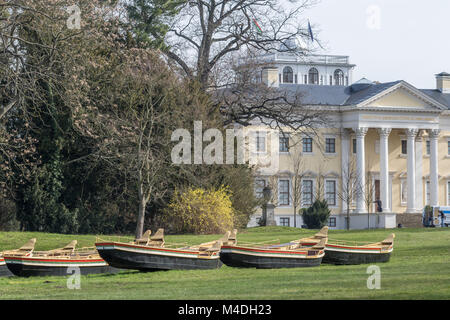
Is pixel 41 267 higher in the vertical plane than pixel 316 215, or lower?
lower

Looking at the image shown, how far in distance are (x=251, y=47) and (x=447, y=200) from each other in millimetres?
38979

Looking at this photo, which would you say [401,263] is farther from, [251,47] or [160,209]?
[251,47]

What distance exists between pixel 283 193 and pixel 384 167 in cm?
906

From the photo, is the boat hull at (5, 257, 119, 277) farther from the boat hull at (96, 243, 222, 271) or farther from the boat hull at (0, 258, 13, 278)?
the boat hull at (96, 243, 222, 271)

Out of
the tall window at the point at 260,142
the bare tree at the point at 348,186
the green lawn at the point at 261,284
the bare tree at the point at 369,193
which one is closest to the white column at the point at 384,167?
the bare tree at the point at 369,193

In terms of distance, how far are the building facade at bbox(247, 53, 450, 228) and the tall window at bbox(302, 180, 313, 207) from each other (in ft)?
0.29

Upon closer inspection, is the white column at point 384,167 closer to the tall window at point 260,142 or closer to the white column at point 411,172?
the white column at point 411,172

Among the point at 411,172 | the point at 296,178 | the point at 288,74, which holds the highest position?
the point at 288,74

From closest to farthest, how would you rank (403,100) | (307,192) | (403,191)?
(403,100), (307,192), (403,191)

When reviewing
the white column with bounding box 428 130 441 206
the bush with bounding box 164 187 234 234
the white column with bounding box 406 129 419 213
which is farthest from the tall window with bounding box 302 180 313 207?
the bush with bounding box 164 187 234 234

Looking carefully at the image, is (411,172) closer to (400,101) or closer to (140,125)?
(400,101)

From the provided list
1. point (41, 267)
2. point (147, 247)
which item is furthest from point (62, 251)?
point (147, 247)

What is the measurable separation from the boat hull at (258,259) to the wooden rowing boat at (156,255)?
1.13m

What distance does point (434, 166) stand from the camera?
81.6 metres
